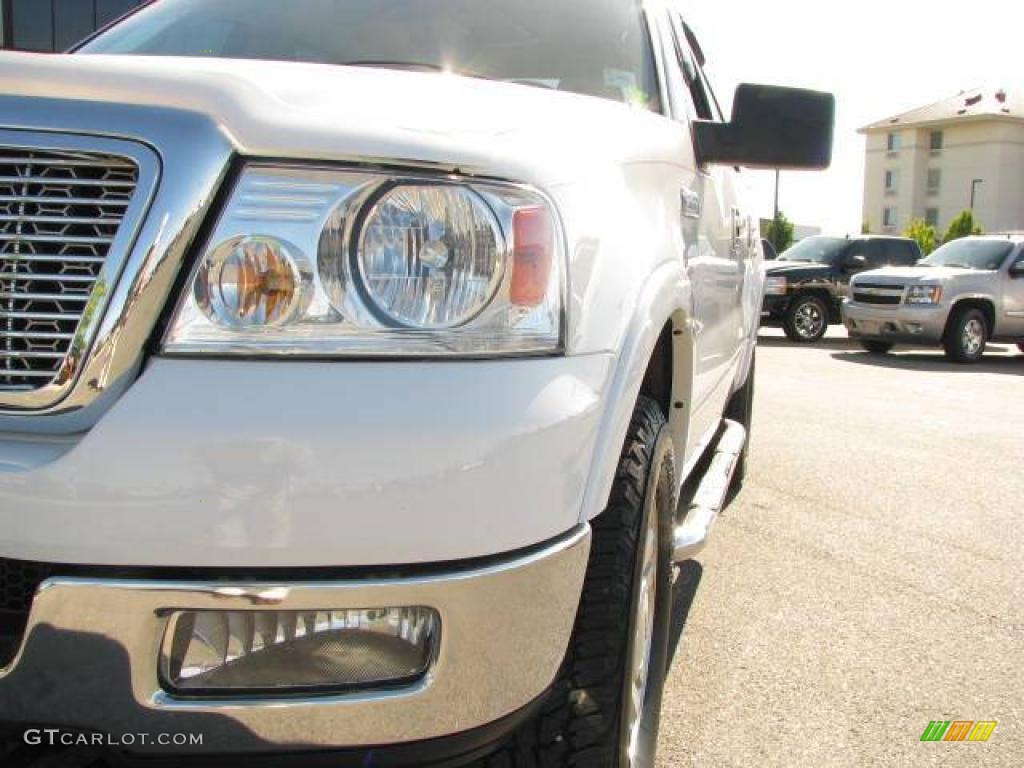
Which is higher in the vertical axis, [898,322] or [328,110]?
[328,110]

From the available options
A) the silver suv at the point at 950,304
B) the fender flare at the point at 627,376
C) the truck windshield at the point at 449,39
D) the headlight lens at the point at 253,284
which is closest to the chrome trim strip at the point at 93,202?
the headlight lens at the point at 253,284

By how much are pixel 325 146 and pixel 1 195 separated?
0.43 m

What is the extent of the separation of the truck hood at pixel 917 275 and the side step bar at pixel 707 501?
10.3 m

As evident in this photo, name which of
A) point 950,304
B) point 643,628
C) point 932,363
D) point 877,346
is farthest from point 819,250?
point 643,628

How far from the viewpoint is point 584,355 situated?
1466 mm

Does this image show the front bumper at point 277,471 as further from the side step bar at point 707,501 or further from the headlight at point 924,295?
the headlight at point 924,295

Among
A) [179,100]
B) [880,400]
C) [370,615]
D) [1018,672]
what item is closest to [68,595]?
[370,615]

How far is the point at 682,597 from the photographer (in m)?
3.49

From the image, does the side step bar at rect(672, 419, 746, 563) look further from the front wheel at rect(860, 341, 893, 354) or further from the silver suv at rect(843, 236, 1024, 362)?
the front wheel at rect(860, 341, 893, 354)

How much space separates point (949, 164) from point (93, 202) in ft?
267

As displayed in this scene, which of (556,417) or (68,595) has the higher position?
(556,417)

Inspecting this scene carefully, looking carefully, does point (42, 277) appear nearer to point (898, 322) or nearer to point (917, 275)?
point (898, 322)

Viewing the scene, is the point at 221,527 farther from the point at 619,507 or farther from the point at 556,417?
the point at 619,507

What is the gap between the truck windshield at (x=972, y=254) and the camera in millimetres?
13648
